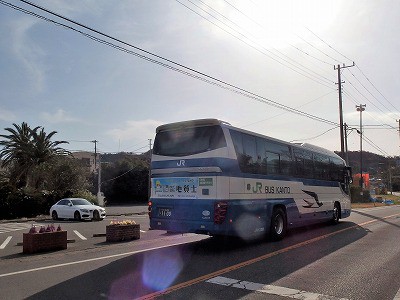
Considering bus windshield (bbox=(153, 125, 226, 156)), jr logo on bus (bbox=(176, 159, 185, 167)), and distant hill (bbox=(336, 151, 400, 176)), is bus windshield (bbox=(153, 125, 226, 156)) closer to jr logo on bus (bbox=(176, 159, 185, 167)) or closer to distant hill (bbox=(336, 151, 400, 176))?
jr logo on bus (bbox=(176, 159, 185, 167))

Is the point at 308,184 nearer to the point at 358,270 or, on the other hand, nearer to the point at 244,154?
the point at 244,154

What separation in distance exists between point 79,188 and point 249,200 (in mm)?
31571

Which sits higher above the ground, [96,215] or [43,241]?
[43,241]

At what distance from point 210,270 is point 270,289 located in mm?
1712

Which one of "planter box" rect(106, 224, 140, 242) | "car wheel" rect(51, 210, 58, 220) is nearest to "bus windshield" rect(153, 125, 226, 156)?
"planter box" rect(106, 224, 140, 242)

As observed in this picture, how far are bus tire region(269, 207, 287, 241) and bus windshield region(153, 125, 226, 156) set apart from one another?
337cm

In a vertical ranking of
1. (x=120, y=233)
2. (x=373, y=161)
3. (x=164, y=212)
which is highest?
(x=373, y=161)

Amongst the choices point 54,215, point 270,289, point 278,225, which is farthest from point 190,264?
point 54,215

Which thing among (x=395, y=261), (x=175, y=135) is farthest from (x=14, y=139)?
(x=395, y=261)

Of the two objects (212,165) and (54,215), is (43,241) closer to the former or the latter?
(212,165)

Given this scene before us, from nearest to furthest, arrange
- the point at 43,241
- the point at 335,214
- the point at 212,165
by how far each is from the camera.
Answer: the point at 212,165 → the point at 43,241 → the point at 335,214

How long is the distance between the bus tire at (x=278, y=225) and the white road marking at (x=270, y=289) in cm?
516

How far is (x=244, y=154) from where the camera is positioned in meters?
11.0

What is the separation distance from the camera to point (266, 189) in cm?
1184
